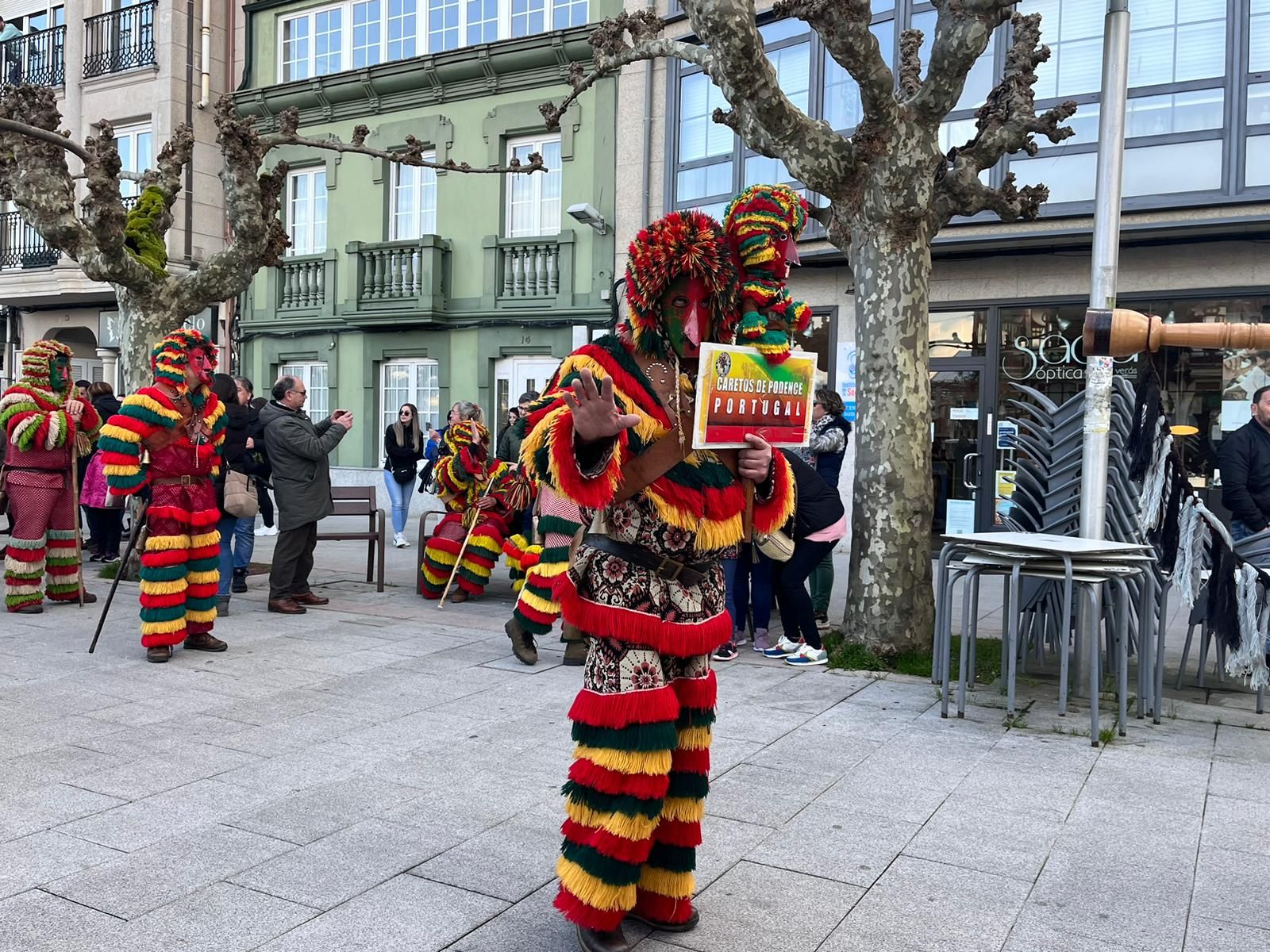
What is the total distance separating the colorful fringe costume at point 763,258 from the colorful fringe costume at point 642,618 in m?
0.06

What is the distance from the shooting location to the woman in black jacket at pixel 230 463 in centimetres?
885

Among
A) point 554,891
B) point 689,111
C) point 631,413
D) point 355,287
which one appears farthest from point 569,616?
point 355,287

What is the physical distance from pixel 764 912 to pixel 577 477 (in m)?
1.55

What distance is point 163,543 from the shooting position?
22.9 feet

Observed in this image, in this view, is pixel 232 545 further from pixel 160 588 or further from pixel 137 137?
pixel 137 137

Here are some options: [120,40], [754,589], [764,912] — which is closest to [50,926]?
[764,912]

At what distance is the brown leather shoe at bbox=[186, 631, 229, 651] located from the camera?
735 cm

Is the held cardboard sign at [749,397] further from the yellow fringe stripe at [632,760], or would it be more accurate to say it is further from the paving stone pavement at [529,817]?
the paving stone pavement at [529,817]

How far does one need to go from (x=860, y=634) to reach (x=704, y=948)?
4412 millimetres

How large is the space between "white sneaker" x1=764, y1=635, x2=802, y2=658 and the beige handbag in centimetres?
437

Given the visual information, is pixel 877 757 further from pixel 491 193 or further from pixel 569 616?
pixel 491 193

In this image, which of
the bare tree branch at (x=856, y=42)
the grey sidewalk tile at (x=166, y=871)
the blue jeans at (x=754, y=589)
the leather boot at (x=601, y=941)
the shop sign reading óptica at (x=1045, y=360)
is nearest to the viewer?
the leather boot at (x=601, y=941)

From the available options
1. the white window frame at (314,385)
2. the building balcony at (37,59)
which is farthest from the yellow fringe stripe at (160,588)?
the building balcony at (37,59)

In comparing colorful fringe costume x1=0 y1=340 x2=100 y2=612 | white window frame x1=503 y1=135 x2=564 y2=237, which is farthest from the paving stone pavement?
white window frame x1=503 y1=135 x2=564 y2=237
